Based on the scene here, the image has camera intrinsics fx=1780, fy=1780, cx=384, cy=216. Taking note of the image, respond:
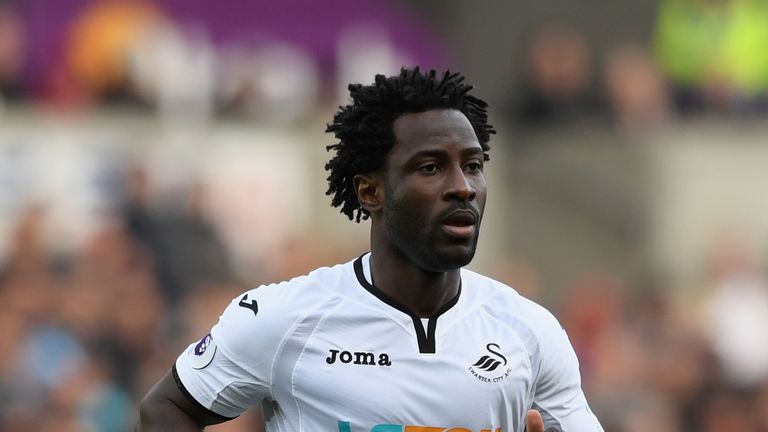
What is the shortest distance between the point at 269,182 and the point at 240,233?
134 centimetres

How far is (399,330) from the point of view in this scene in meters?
5.91

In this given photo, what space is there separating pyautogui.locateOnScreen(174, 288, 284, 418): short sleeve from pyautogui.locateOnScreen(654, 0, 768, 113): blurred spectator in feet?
43.9

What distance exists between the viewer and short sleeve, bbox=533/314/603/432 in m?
5.94

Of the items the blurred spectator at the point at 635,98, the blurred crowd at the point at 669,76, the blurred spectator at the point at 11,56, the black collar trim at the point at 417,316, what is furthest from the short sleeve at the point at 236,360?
the blurred spectator at the point at 635,98

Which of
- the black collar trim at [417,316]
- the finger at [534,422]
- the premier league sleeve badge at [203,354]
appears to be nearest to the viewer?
the finger at [534,422]

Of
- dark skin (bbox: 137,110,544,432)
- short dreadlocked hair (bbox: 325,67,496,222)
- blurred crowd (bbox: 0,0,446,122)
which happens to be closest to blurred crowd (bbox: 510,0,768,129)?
blurred crowd (bbox: 0,0,446,122)

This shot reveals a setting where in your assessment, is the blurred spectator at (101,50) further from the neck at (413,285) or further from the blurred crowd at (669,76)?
the neck at (413,285)

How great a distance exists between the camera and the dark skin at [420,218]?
5.73 m

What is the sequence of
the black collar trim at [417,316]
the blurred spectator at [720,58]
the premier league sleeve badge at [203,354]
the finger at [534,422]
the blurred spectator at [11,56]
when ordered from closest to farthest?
1. the finger at [534,422]
2. the black collar trim at [417,316]
3. the premier league sleeve badge at [203,354]
4. the blurred spectator at [11,56]
5. the blurred spectator at [720,58]

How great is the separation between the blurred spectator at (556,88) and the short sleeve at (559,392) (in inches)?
487

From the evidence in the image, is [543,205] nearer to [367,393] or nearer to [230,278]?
[230,278]

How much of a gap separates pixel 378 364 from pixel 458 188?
65 cm

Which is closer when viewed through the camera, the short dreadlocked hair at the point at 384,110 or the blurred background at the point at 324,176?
the short dreadlocked hair at the point at 384,110

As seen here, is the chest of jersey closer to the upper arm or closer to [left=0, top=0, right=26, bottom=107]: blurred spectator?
the upper arm
